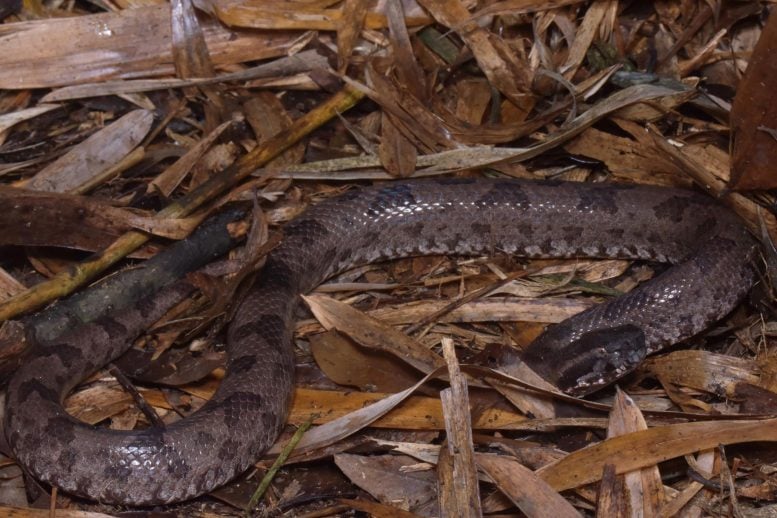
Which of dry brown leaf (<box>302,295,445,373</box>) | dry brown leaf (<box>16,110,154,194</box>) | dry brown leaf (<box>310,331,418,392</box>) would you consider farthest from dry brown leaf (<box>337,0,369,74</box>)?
dry brown leaf (<box>310,331,418,392</box>)

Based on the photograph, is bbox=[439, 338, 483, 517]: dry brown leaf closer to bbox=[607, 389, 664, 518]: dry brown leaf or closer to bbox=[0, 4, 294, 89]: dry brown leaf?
bbox=[607, 389, 664, 518]: dry brown leaf

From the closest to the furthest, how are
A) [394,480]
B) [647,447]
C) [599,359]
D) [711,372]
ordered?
1. [647,447]
2. [394,480]
3. [711,372]
4. [599,359]

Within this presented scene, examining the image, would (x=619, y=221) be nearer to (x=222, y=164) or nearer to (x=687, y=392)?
(x=687, y=392)

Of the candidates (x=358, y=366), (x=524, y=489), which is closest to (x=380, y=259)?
(x=358, y=366)

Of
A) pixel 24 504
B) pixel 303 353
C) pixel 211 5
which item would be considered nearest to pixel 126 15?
pixel 211 5

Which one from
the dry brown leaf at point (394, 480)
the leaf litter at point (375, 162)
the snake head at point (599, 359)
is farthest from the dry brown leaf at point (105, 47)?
the dry brown leaf at point (394, 480)

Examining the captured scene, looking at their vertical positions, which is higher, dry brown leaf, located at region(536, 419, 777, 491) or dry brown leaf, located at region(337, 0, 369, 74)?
dry brown leaf, located at region(337, 0, 369, 74)

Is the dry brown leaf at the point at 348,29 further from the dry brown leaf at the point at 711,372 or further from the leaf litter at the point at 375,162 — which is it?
the dry brown leaf at the point at 711,372

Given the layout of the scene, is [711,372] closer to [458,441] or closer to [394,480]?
[458,441]
